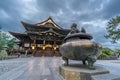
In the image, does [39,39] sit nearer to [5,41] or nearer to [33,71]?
[5,41]

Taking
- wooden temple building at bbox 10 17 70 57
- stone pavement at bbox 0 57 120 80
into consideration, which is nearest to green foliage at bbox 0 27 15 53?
wooden temple building at bbox 10 17 70 57

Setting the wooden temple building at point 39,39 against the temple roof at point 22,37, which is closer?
the wooden temple building at point 39,39

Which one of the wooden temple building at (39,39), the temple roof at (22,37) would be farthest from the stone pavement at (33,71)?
the temple roof at (22,37)

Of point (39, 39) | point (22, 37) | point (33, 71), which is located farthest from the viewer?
point (22, 37)

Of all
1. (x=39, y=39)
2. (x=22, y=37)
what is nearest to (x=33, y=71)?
(x=39, y=39)

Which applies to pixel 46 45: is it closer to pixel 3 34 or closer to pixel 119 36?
pixel 3 34

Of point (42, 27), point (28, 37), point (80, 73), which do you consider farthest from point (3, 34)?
point (80, 73)

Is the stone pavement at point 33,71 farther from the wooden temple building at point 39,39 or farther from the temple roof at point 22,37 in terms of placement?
the temple roof at point 22,37

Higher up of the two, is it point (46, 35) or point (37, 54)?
point (46, 35)

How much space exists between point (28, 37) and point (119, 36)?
2846 centimetres

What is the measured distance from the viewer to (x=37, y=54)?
25.8m

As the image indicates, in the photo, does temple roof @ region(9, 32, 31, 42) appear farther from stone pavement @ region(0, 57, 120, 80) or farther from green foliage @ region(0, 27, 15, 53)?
stone pavement @ region(0, 57, 120, 80)

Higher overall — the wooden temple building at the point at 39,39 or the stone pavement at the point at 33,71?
the wooden temple building at the point at 39,39

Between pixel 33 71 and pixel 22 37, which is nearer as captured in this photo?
pixel 33 71
